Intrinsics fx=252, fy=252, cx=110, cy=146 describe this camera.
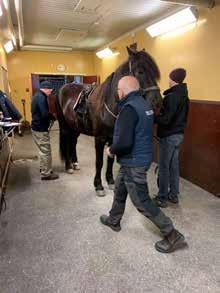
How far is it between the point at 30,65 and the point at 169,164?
6550mm

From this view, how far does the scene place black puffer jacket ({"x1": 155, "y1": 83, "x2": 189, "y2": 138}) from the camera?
8.52 feet

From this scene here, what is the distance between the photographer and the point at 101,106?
3.00m

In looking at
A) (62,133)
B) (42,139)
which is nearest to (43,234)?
(42,139)

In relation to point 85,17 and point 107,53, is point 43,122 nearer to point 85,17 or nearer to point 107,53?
point 85,17

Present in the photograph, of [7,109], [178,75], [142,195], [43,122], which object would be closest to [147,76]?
[178,75]

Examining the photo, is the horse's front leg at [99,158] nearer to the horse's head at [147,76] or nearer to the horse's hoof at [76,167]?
the horse's head at [147,76]

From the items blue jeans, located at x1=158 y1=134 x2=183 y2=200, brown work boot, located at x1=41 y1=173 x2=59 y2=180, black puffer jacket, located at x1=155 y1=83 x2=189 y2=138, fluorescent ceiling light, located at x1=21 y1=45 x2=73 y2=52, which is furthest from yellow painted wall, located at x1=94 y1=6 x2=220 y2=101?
fluorescent ceiling light, located at x1=21 y1=45 x2=73 y2=52

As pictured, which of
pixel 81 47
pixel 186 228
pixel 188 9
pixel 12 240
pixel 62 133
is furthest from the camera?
pixel 81 47

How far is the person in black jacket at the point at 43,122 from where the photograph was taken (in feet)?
11.4

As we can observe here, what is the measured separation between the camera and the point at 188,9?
3430 mm

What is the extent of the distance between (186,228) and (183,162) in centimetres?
151

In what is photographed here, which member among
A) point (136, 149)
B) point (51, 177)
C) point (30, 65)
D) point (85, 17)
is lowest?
point (51, 177)

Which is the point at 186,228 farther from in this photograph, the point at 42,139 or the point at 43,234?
the point at 42,139

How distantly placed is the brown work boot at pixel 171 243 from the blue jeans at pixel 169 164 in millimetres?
832
